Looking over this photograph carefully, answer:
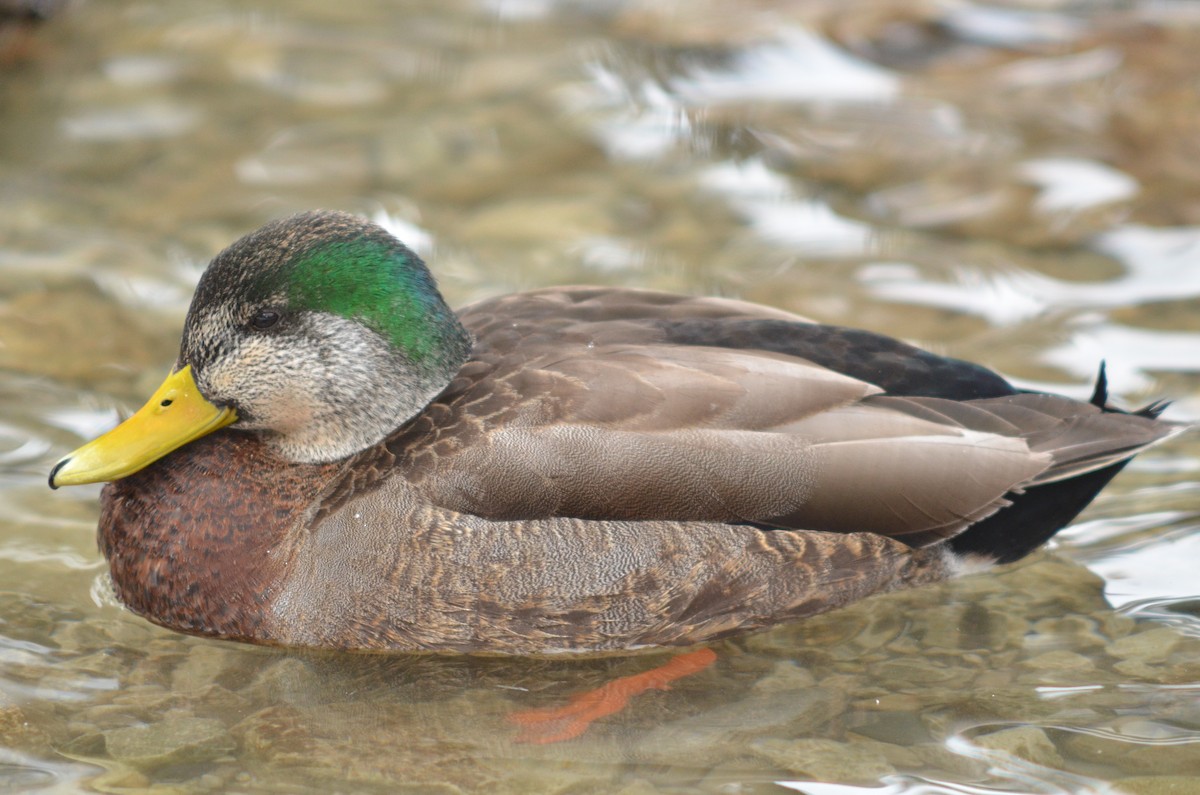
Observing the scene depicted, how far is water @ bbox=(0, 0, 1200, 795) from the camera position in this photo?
192 inches

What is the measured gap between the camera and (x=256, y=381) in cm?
526

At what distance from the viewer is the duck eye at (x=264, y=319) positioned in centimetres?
523

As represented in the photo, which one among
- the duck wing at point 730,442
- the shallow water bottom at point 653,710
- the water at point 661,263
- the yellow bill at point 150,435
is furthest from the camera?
the yellow bill at point 150,435

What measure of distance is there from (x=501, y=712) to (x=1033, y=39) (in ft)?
22.2

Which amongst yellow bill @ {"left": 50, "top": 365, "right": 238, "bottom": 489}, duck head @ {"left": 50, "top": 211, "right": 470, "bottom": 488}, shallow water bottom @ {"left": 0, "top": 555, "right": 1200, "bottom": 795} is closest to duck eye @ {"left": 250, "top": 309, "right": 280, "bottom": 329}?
duck head @ {"left": 50, "top": 211, "right": 470, "bottom": 488}

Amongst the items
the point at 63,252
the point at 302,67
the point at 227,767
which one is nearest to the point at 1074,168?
the point at 302,67

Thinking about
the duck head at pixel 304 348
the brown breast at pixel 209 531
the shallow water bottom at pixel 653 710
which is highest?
the duck head at pixel 304 348

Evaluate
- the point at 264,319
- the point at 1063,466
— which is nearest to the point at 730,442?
the point at 1063,466

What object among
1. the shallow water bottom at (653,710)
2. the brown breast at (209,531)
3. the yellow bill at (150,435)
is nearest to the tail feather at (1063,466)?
the shallow water bottom at (653,710)

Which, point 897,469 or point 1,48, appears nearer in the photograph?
point 897,469

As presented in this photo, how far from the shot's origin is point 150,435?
17.3ft

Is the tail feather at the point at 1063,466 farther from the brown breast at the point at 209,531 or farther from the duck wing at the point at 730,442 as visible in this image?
the brown breast at the point at 209,531

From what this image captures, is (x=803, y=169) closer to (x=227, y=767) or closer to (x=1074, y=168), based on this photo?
(x=1074, y=168)

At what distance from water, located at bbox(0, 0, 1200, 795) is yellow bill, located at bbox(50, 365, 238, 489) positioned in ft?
2.06
